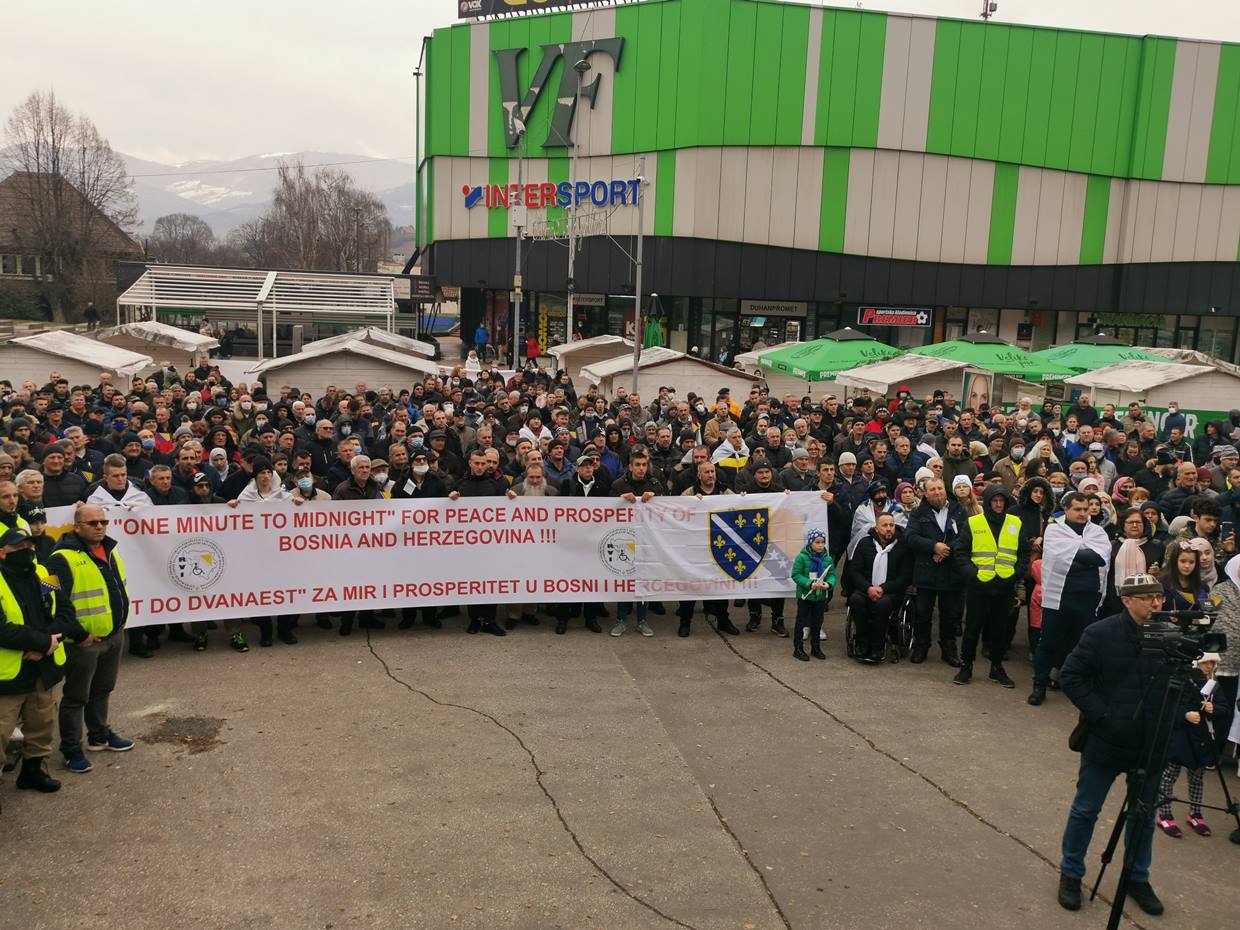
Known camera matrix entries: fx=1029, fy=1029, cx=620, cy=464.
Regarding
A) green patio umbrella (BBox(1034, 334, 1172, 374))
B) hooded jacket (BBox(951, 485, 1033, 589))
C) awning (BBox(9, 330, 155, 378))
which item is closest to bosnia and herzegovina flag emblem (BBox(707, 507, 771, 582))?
hooded jacket (BBox(951, 485, 1033, 589))

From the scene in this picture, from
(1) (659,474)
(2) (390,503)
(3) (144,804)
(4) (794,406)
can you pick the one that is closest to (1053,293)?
(4) (794,406)

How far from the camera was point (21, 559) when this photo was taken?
6180mm

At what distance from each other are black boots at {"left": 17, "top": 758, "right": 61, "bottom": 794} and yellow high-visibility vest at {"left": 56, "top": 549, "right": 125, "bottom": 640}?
86 cm

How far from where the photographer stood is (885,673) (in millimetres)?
9523

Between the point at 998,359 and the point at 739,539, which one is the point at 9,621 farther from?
the point at 998,359

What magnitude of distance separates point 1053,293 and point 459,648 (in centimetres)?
4309

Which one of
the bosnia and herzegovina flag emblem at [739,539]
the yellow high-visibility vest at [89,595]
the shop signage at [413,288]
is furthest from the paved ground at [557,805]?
the shop signage at [413,288]

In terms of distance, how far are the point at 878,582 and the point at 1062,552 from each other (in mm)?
1706

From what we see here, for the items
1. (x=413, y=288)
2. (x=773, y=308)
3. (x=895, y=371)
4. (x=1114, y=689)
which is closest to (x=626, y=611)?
(x=1114, y=689)

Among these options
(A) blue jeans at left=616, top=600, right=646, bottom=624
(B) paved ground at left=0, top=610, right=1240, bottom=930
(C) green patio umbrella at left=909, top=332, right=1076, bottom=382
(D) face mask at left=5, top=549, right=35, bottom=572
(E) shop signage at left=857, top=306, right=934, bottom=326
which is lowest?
(B) paved ground at left=0, top=610, right=1240, bottom=930

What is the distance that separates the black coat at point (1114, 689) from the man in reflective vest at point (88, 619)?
6.04 metres

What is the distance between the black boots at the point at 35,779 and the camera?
6.53m

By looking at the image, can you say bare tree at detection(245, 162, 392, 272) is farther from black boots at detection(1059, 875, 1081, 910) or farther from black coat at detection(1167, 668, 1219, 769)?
black boots at detection(1059, 875, 1081, 910)

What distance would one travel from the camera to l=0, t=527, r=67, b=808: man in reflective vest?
20.0 feet
